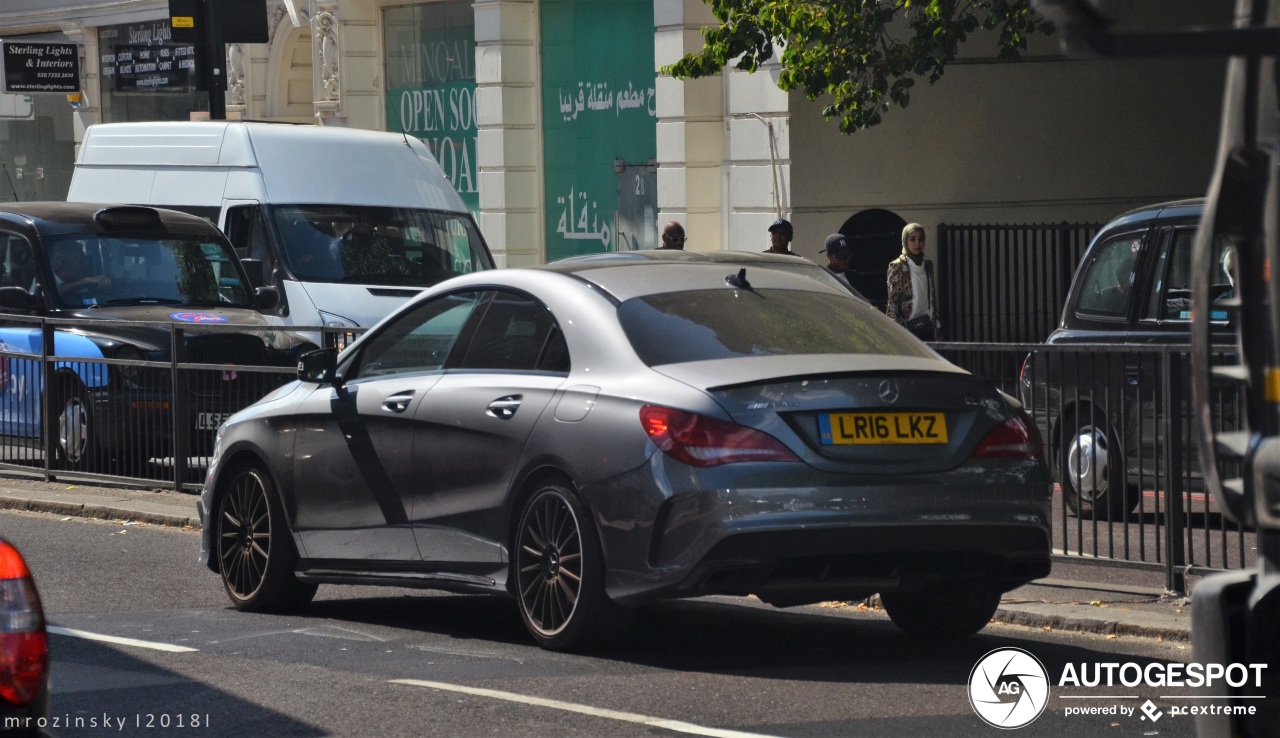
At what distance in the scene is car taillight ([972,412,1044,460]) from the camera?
709 cm

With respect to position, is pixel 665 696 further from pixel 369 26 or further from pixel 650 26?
pixel 369 26

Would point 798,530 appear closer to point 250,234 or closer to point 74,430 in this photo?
point 74,430

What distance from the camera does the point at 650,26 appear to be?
75.3ft

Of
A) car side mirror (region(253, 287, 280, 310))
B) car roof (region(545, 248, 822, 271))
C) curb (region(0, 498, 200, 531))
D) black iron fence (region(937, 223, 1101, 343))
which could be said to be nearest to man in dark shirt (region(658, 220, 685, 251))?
car side mirror (region(253, 287, 280, 310))

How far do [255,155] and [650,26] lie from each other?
7755mm

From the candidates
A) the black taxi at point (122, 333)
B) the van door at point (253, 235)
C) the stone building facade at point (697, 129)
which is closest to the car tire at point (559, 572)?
the black taxi at point (122, 333)

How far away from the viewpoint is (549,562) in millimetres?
7246

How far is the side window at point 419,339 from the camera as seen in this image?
809 centimetres

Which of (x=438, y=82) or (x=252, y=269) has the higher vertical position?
(x=438, y=82)

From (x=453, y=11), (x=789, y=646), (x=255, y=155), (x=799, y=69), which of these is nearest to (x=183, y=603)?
(x=789, y=646)

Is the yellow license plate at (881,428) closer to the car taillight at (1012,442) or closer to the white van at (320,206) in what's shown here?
the car taillight at (1012,442)

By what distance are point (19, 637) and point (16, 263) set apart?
Result: 1206 cm

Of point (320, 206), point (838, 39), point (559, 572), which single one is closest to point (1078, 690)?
point (559, 572)

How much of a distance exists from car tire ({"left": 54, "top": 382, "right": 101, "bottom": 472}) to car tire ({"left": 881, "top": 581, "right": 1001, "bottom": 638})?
757 centimetres
